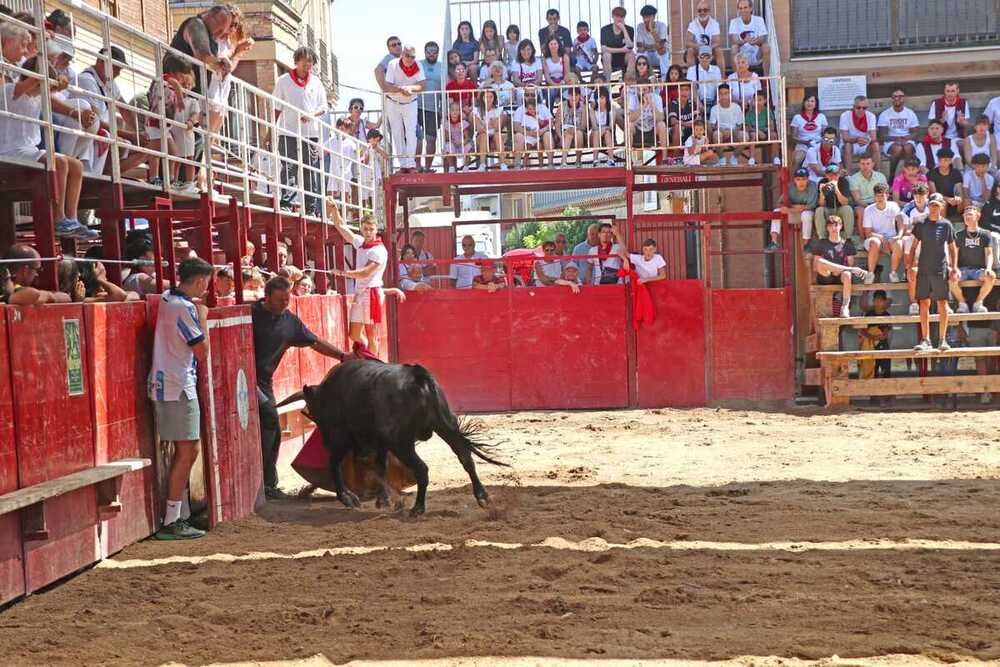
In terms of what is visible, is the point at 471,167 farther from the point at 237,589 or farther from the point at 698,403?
the point at 237,589

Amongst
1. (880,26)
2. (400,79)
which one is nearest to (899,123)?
(880,26)

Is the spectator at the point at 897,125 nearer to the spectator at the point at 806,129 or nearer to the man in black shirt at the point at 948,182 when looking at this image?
the man in black shirt at the point at 948,182

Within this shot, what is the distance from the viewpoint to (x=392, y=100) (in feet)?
57.5

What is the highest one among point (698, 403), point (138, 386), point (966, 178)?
point (966, 178)

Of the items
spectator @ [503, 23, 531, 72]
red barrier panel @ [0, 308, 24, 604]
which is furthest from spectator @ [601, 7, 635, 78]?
red barrier panel @ [0, 308, 24, 604]

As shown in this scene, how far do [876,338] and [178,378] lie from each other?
10.4m

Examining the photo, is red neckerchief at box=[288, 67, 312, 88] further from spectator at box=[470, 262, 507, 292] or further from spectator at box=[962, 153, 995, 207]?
spectator at box=[962, 153, 995, 207]

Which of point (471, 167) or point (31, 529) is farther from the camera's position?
point (471, 167)

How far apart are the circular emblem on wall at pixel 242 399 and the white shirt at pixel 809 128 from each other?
1100 centimetres

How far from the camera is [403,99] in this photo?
57.3 feet

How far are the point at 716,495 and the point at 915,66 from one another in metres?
12.3

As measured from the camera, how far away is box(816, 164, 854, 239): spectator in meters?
16.5

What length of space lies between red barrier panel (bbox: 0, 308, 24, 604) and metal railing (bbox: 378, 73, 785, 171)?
11.2m

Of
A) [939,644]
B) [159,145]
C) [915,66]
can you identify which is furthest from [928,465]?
[915,66]
